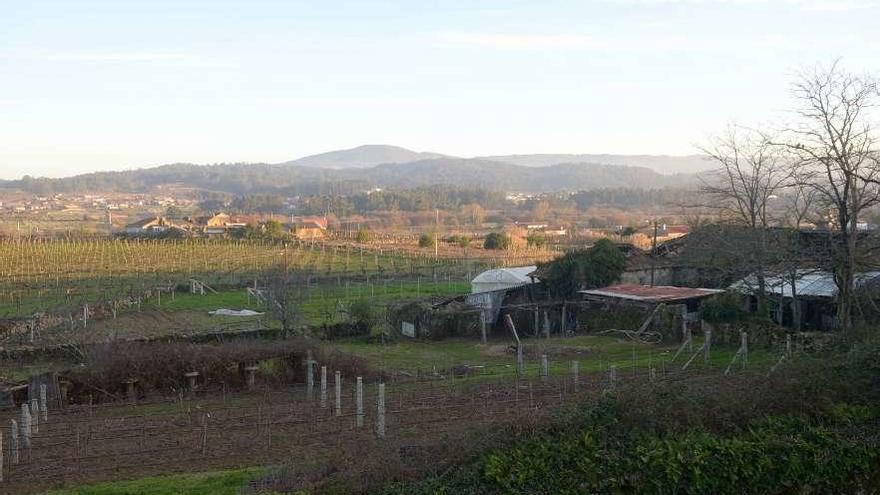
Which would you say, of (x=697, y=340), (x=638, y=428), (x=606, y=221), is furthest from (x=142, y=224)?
(x=638, y=428)

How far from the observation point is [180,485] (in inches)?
535

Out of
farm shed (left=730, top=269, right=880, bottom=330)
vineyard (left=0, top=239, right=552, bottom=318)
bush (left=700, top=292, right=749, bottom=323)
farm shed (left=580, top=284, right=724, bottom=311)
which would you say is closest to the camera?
bush (left=700, top=292, right=749, bottom=323)

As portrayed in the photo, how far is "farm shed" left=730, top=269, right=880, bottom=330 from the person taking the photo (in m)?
27.8

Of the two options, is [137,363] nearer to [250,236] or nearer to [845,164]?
[845,164]

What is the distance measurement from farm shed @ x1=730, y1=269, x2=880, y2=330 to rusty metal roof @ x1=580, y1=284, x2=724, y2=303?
1.27 metres

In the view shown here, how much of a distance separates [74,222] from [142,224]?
87.8ft

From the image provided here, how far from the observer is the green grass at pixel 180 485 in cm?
1319

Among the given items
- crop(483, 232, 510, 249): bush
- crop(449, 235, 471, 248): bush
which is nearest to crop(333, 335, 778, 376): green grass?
crop(483, 232, 510, 249): bush

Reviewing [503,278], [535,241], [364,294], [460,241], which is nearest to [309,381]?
[503,278]

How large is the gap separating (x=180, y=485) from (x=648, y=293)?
2177 centimetres

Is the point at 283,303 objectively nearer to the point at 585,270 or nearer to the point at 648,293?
the point at 585,270

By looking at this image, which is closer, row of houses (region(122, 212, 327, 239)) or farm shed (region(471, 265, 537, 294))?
farm shed (region(471, 265, 537, 294))

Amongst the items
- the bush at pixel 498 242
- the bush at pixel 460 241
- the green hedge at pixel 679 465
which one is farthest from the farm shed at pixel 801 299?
the bush at pixel 460 241

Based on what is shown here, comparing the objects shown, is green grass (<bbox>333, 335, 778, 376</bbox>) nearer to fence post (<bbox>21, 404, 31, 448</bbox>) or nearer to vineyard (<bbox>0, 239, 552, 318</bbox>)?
fence post (<bbox>21, 404, 31, 448</bbox>)
